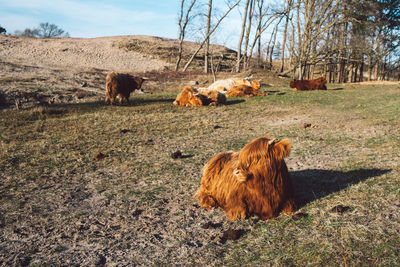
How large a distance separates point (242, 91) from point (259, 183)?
1246cm

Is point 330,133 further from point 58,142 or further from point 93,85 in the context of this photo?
point 93,85

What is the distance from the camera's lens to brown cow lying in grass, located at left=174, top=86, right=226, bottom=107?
1333 centimetres

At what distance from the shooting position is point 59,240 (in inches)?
140

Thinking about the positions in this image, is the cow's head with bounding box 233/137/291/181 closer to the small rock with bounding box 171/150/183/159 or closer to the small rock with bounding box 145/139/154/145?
the small rock with bounding box 171/150/183/159

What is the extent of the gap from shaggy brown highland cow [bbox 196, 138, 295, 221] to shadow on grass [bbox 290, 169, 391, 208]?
47 centimetres

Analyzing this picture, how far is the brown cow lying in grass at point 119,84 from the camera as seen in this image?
41.3ft

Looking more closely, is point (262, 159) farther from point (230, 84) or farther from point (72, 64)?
point (72, 64)

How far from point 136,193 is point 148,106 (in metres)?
8.66

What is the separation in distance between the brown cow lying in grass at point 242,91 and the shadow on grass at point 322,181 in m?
10.6

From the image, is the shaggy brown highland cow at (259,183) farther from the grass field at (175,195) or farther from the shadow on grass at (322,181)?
the shadow on grass at (322,181)

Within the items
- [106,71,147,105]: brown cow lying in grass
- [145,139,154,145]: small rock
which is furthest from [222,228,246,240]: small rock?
[106,71,147,105]: brown cow lying in grass

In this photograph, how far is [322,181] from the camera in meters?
4.80

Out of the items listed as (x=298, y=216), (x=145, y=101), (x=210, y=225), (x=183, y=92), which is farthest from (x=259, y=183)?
(x=145, y=101)

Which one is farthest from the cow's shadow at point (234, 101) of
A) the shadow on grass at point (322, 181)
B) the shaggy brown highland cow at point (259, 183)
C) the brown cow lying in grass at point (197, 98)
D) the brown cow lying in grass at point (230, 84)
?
the shaggy brown highland cow at point (259, 183)
